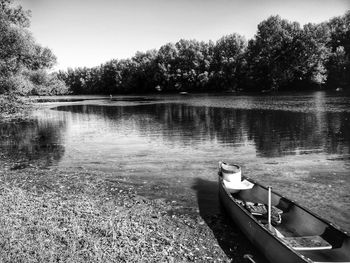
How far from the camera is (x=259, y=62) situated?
413 ft

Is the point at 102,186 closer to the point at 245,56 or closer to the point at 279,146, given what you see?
the point at 279,146

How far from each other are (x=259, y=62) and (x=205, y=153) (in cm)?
10792

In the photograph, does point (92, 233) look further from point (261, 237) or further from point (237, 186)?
point (237, 186)

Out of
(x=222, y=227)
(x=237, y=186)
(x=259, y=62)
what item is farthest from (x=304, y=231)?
(x=259, y=62)

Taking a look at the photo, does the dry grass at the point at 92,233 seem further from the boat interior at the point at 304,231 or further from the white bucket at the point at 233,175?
the white bucket at the point at 233,175

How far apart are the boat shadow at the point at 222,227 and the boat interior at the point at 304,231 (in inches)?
42.1

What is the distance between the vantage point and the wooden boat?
9625 mm

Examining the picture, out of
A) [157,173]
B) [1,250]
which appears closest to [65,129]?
[157,173]

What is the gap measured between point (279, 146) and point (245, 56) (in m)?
111

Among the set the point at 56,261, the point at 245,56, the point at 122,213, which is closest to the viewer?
the point at 56,261

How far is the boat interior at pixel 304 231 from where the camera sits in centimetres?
988

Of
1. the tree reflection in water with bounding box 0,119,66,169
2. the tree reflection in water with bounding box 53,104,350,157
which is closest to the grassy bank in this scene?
the tree reflection in water with bounding box 0,119,66,169

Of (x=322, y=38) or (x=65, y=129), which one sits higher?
(x=322, y=38)

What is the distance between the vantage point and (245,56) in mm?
132625
